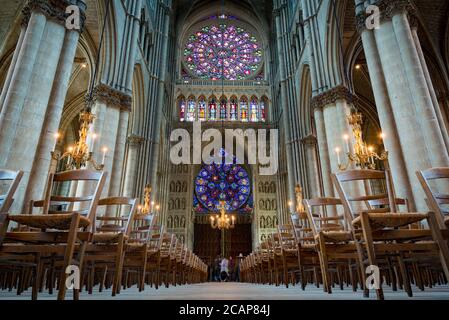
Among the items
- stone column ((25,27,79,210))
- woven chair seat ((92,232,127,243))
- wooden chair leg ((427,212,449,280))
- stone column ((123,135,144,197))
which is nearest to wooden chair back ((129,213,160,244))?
woven chair seat ((92,232,127,243))

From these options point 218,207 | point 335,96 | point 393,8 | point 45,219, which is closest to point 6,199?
point 45,219

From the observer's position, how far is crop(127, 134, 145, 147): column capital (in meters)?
16.5

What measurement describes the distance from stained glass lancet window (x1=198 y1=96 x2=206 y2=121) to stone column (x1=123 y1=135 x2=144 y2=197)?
846 cm

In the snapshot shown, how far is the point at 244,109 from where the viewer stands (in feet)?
81.9

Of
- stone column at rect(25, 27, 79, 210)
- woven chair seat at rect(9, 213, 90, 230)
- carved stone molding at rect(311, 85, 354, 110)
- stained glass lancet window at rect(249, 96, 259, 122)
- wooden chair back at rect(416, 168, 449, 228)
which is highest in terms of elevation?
stained glass lancet window at rect(249, 96, 259, 122)

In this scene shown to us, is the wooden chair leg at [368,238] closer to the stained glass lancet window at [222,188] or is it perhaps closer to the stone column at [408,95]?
the stone column at [408,95]

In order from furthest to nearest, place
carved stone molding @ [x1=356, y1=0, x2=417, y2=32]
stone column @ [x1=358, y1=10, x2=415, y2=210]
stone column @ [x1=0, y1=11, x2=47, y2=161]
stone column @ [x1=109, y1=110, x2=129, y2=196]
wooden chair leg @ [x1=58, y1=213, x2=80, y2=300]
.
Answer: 1. stone column @ [x1=109, y1=110, x2=129, y2=196]
2. carved stone molding @ [x1=356, y1=0, x2=417, y2=32]
3. stone column @ [x1=358, y1=10, x2=415, y2=210]
4. stone column @ [x1=0, y1=11, x2=47, y2=161]
5. wooden chair leg @ [x1=58, y1=213, x2=80, y2=300]

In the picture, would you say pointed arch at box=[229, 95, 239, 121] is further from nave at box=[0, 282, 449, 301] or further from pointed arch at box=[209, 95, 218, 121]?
nave at box=[0, 282, 449, 301]

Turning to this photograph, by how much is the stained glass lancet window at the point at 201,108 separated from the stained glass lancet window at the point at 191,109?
42 cm

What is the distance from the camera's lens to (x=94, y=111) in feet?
37.0

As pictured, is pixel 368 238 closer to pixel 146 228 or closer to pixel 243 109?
pixel 146 228

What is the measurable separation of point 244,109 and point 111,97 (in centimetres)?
1455

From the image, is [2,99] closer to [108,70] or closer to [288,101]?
[108,70]
